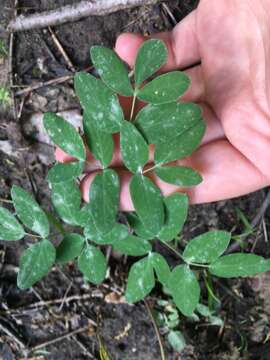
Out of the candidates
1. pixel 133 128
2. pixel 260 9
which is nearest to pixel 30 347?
pixel 133 128

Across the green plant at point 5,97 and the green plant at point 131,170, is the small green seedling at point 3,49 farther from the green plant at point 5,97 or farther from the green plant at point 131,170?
the green plant at point 131,170

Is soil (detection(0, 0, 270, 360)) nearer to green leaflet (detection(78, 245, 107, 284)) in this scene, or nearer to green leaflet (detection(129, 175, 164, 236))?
green leaflet (detection(78, 245, 107, 284))

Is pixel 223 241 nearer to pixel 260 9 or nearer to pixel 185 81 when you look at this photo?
pixel 185 81

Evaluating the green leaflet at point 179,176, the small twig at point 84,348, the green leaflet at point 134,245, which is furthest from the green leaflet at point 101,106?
the small twig at point 84,348

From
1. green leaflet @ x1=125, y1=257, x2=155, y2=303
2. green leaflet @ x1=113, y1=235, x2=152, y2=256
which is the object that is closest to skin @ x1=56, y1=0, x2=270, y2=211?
green leaflet @ x1=113, y1=235, x2=152, y2=256

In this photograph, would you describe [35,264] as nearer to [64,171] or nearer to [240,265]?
[64,171]
